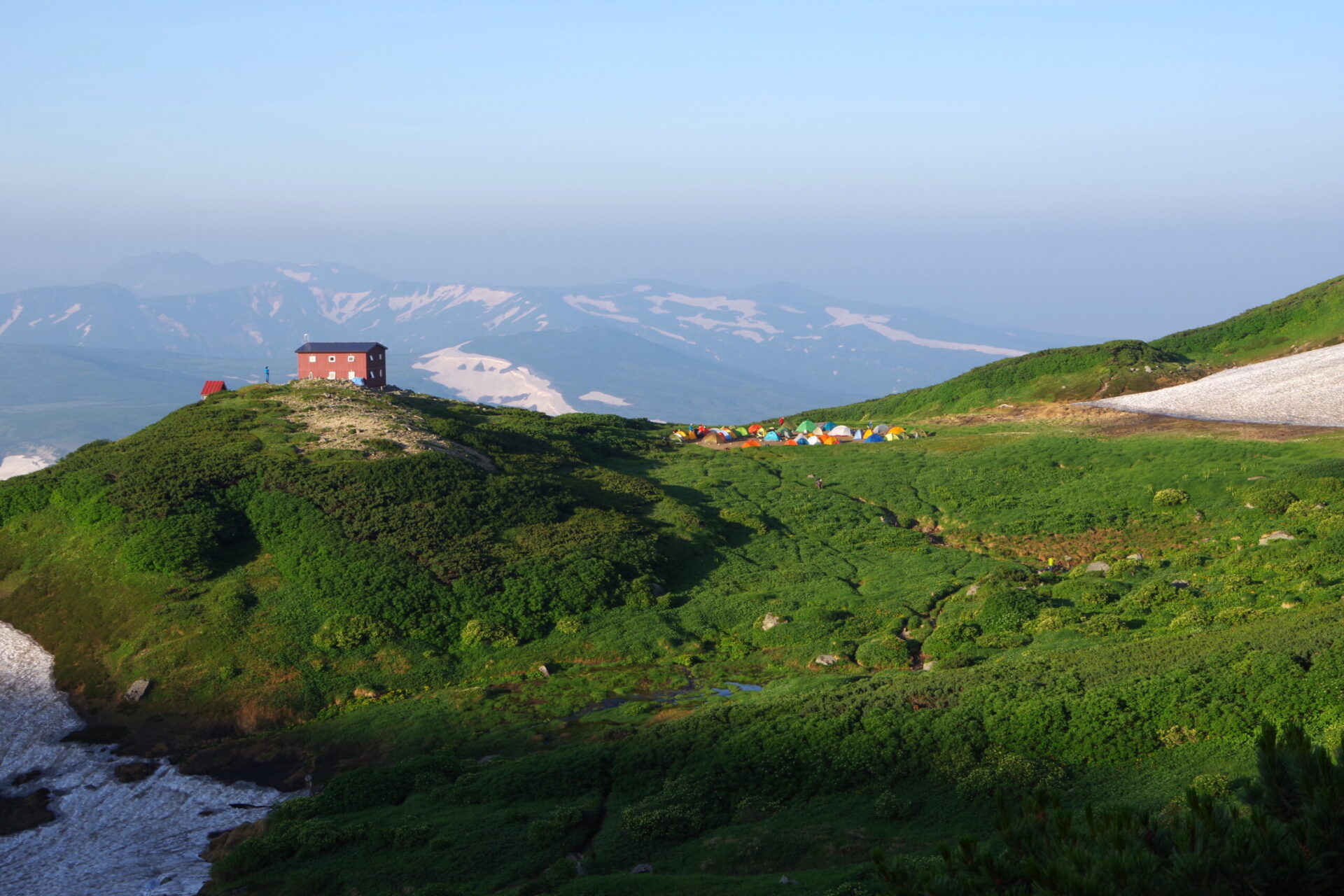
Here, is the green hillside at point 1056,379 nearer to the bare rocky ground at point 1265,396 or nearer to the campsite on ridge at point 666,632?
the bare rocky ground at point 1265,396

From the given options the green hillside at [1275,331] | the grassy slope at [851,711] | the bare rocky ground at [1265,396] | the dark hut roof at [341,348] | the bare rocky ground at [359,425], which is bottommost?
the grassy slope at [851,711]

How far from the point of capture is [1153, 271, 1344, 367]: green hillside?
93.0 meters

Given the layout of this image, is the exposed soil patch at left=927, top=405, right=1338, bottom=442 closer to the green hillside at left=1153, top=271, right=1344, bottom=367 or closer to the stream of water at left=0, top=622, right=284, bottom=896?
the green hillside at left=1153, top=271, right=1344, bottom=367

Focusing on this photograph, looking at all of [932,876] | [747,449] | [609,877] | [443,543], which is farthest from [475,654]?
[747,449]

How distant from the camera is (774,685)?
3744 centimetres

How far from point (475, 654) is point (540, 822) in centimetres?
1725

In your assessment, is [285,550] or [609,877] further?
[285,550]

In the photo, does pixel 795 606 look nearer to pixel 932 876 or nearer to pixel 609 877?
pixel 609 877

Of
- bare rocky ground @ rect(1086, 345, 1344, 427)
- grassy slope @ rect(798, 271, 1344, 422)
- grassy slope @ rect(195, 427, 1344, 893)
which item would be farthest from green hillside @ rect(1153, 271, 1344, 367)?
grassy slope @ rect(195, 427, 1344, 893)

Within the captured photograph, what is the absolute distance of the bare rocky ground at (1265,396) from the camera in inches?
2810

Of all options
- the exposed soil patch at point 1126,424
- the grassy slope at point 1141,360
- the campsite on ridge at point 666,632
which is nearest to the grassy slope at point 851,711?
the campsite on ridge at point 666,632

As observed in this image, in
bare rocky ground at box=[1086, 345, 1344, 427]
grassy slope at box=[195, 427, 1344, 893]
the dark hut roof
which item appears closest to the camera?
grassy slope at box=[195, 427, 1344, 893]

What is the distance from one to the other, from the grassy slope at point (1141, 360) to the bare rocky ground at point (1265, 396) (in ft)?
11.4

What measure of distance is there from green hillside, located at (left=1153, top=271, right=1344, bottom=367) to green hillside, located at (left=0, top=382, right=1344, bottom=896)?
32788 mm
